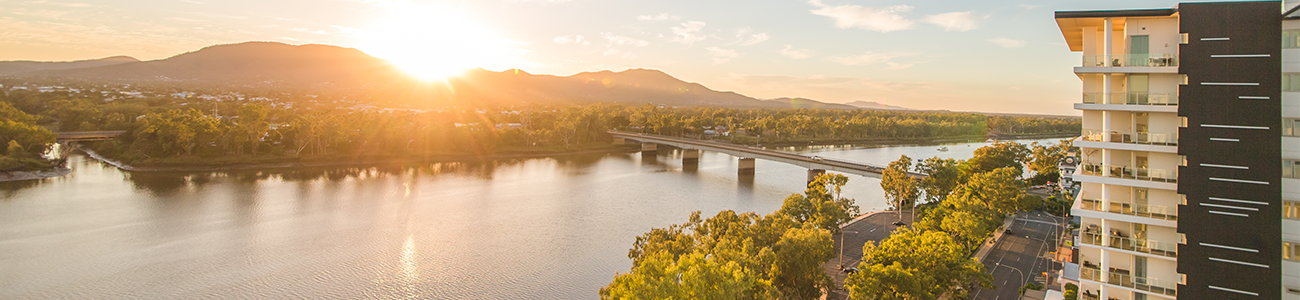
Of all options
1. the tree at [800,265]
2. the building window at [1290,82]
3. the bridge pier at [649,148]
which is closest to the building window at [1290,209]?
the building window at [1290,82]

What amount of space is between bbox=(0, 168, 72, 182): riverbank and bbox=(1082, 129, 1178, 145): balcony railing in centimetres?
4453

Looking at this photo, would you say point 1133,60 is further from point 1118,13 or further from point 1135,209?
point 1135,209

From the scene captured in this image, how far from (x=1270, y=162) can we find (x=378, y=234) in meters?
22.9

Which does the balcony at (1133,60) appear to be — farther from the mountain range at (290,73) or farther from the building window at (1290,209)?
the mountain range at (290,73)

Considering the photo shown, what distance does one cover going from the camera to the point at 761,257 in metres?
12.2

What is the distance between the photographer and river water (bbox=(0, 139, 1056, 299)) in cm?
1609

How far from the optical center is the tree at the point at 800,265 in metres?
12.4

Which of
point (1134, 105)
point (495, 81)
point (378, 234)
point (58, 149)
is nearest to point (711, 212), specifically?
point (378, 234)

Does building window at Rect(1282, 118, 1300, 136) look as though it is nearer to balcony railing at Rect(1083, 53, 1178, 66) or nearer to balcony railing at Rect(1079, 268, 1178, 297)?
balcony railing at Rect(1083, 53, 1178, 66)

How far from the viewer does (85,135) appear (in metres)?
42.5

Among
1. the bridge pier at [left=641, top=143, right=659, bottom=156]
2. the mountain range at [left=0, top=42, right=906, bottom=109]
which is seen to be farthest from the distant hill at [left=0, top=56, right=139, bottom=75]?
the bridge pier at [left=641, top=143, right=659, bottom=156]

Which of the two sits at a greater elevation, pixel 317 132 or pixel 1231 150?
pixel 317 132

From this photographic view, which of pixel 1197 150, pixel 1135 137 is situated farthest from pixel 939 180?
pixel 1197 150

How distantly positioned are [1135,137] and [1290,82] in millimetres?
1622
